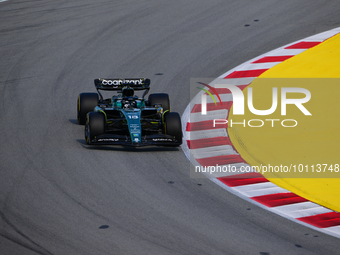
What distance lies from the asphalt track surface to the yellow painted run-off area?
4.67 ft

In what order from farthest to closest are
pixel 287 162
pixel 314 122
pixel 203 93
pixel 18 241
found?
pixel 203 93 → pixel 314 122 → pixel 287 162 → pixel 18 241

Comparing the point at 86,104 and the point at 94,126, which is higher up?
the point at 86,104

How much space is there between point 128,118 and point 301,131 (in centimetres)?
408

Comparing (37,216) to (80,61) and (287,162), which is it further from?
(80,61)

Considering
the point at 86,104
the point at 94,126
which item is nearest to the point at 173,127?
the point at 94,126

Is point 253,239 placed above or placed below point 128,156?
below

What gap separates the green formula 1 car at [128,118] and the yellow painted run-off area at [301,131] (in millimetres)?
1650

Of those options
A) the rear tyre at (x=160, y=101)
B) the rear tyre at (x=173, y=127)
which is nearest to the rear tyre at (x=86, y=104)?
the rear tyre at (x=160, y=101)

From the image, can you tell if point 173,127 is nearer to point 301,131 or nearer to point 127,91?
point 127,91

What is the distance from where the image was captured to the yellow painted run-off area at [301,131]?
10.5 metres

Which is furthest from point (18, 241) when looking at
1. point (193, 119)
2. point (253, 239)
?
point (193, 119)

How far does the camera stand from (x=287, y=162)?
37.1ft

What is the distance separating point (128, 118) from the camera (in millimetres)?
11781

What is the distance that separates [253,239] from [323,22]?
13.9 meters
